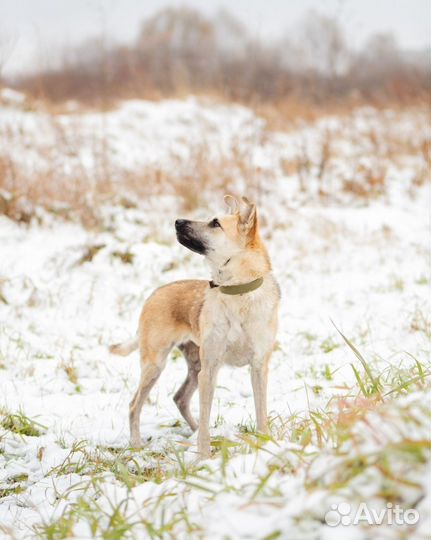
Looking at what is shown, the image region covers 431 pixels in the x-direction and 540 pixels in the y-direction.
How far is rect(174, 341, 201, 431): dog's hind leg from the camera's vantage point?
4.82 m

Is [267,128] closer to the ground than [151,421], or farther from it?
farther from it

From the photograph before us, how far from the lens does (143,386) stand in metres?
4.66

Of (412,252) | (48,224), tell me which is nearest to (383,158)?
(412,252)

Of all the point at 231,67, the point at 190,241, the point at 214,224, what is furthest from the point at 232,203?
the point at 231,67

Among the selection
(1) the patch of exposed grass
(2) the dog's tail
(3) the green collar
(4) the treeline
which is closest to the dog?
(3) the green collar

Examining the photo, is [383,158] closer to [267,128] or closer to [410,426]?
[267,128]

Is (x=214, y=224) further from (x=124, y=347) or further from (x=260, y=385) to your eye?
(x=124, y=347)

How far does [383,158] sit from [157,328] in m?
10.1

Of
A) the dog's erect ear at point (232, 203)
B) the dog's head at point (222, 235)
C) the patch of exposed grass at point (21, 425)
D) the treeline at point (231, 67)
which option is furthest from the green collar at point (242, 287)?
the treeline at point (231, 67)

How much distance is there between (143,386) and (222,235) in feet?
4.55

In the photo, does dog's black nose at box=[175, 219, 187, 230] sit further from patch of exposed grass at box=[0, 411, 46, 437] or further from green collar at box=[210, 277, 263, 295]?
patch of exposed grass at box=[0, 411, 46, 437]

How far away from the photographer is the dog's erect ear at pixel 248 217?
4.05 meters

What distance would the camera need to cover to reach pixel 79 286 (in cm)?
782

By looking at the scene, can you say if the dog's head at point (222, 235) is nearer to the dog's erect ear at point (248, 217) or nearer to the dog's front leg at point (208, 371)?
the dog's erect ear at point (248, 217)
